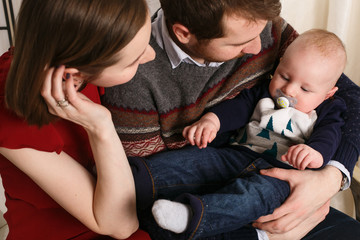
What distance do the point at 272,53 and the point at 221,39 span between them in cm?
34

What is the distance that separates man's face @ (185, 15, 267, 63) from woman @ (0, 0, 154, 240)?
0.83 ft

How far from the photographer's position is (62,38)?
0.81m

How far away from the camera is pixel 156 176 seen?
46.1 inches

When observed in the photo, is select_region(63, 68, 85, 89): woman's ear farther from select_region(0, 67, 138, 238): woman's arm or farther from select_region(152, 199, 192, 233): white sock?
select_region(152, 199, 192, 233): white sock

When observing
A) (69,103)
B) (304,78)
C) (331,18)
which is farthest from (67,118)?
(331,18)

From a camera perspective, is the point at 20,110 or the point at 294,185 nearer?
the point at 20,110

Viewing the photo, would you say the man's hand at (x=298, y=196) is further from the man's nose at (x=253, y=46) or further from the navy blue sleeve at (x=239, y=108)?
the man's nose at (x=253, y=46)

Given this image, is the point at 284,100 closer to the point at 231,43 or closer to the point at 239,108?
the point at 239,108

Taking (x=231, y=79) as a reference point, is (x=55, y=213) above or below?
below

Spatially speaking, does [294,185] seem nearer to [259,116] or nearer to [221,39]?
[259,116]

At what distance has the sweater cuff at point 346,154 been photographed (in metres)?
1.29

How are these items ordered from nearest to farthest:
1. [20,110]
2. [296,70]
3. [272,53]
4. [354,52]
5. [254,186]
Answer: [20,110]
[254,186]
[296,70]
[272,53]
[354,52]

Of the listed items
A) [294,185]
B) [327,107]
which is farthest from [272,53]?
[294,185]

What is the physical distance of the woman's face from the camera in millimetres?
899
